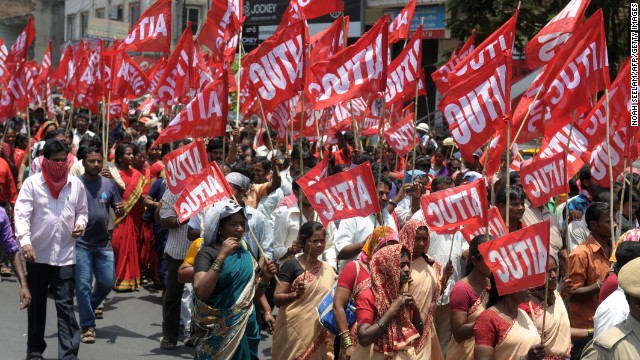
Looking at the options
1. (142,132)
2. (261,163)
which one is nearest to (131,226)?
(261,163)

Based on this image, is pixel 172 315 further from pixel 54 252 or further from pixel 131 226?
pixel 131 226

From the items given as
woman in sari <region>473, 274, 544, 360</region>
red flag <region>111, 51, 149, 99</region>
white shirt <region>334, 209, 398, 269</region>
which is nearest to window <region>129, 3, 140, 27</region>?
red flag <region>111, 51, 149, 99</region>

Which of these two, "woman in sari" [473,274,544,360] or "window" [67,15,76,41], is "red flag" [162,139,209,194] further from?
"window" [67,15,76,41]

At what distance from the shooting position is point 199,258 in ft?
18.1

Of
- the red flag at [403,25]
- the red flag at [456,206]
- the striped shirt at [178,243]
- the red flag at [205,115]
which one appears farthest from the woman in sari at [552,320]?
the red flag at [403,25]

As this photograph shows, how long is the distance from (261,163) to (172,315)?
204cm

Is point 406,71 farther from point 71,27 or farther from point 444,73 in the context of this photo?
point 71,27

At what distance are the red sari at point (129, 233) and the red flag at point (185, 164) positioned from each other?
8.24 feet

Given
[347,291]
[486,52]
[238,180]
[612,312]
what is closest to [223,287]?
[347,291]

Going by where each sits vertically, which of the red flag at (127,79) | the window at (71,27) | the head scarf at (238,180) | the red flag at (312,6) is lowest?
the head scarf at (238,180)

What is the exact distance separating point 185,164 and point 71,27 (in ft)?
138

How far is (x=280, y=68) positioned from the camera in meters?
8.98

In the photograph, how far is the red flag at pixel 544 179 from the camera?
7.13 metres

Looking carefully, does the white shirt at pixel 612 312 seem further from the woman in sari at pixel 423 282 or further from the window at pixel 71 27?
the window at pixel 71 27
